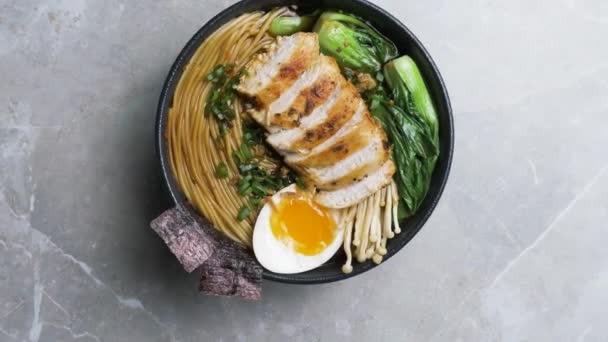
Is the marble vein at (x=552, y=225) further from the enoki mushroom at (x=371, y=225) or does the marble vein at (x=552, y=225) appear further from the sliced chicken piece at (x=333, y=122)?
the sliced chicken piece at (x=333, y=122)

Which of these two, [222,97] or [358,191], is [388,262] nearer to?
[358,191]

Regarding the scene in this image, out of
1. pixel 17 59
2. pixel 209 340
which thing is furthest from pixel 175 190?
pixel 17 59

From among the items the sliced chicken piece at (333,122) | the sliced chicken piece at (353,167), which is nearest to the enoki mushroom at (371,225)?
the sliced chicken piece at (353,167)

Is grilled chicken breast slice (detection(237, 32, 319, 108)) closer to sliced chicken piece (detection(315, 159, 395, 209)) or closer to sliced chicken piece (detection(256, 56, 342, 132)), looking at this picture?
sliced chicken piece (detection(256, 56, 342, 132))

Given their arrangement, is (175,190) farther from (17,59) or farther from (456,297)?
(456,297)

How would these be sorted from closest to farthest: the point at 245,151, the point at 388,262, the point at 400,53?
the point at 245,151, the point at 400,53, the point at 388,262

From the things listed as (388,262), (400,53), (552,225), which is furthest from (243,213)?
(552,225)

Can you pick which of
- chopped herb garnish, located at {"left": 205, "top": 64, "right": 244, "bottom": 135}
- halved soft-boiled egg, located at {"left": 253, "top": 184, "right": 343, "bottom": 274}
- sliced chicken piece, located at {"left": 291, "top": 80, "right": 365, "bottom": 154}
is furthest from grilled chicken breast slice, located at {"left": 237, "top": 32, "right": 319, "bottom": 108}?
halved soft-boiled egg, located at {"left": 253, "top": 184, "right": 343, "bottom": 274}
